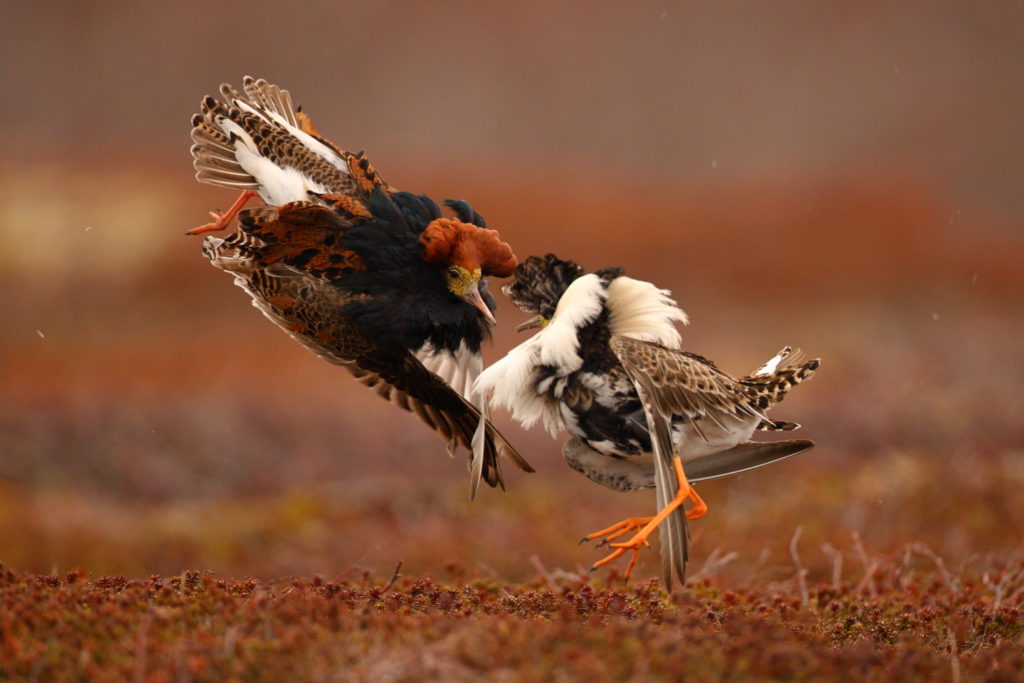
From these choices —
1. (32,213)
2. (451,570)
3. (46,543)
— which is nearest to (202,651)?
(451,570)

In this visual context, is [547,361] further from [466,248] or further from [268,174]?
[268,174]

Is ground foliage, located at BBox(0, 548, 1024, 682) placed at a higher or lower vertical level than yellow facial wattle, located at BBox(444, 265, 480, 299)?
lower

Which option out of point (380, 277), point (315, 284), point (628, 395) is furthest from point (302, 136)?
point (628, 395)

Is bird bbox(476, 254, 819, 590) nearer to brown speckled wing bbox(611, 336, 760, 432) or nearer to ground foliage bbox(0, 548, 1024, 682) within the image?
brown speckled wing bbox(611, 336, 760, 432)

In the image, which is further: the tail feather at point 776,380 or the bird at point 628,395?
the tail feather at point 776,380

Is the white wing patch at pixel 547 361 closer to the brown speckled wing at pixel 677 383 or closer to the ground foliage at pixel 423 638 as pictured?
the brown speckled wing at pixel 677 383

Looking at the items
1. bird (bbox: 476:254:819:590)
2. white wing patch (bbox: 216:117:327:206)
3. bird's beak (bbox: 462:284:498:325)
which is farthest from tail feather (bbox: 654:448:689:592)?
white wing patch (bbox: 216:117:327:206)

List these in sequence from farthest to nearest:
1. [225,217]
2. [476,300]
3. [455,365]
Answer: [225,217]
[455,365]
[476,300]

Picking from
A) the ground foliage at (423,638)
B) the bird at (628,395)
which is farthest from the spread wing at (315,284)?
the ground foliage at (423,638)
